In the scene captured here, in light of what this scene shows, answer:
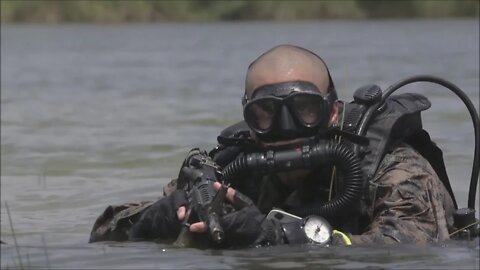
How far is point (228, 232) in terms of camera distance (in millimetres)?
5121

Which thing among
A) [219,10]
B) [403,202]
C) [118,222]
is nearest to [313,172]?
[403,202]

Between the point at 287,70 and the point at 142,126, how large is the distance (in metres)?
9.40

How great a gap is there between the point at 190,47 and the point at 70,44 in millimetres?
5129

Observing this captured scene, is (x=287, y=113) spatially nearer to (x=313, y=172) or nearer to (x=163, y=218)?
(x=313, y=172)

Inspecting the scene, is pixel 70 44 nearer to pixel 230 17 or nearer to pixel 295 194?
pixel 230 17

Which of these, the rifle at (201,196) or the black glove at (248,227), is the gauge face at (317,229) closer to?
the black glove at (248,227)

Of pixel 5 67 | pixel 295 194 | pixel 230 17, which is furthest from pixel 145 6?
pixel 295 194

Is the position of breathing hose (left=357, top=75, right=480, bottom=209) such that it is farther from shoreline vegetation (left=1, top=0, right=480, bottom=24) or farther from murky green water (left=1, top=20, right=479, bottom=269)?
shoreline vegetation (left=1, top=0, right=480, bottom=24)

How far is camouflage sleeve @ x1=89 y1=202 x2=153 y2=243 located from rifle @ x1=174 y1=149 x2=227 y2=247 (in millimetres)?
630

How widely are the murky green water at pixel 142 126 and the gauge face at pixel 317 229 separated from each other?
5.6 inches

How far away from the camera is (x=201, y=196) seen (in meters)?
5.04

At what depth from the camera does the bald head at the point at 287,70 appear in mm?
5402

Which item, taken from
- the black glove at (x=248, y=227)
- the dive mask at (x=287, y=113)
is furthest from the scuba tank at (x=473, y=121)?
the black glove at (x=248, y=227)

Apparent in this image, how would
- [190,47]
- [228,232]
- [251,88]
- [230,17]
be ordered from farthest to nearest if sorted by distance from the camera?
[230,17] < [190,47] < [251,88] < [228,232]
